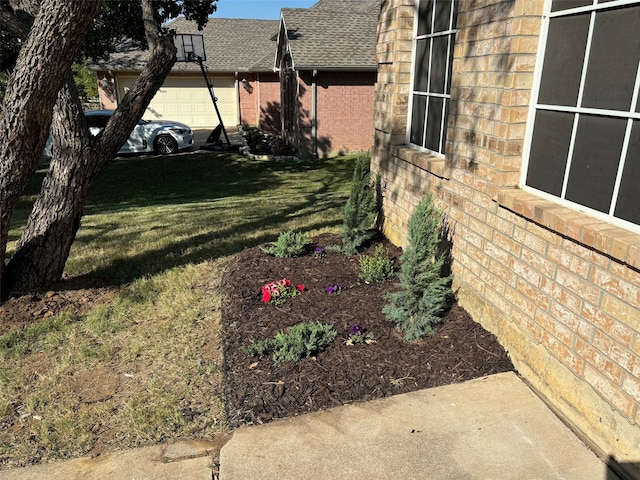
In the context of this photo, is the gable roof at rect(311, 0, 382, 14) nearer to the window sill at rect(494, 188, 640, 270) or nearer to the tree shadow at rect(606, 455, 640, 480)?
the window sill at rect(494, 188, 640, 270)

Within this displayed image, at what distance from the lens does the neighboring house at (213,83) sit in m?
24.0

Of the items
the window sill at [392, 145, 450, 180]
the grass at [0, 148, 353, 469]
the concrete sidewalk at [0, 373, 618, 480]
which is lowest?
the grass at [0, 148, 353, 469]

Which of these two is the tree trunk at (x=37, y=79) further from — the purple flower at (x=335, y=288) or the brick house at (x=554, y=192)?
the brick house at (x=554, y=192)

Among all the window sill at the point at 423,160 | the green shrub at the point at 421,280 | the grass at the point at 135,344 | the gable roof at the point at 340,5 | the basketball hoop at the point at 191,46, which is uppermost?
the gable roof at the point at 340,5

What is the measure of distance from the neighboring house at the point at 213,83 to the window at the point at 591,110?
2132cm

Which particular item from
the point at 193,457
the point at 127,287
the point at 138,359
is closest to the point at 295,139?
the point at 127,287

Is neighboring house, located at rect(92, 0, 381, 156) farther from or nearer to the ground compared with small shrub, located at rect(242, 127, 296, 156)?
farther from the ground

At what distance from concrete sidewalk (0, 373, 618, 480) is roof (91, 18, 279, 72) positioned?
20.5m

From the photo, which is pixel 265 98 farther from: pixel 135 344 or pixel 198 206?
pixel 135 344

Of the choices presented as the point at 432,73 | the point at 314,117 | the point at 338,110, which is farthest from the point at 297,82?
the point at 432,73

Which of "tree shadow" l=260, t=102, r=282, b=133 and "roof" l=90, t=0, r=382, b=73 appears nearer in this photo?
"roof" l=90, t=0, r=382, b=73

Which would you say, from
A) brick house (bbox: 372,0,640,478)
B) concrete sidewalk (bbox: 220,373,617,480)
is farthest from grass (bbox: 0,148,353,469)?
brick house (bbox: 372,0,640,478)

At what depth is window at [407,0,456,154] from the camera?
455cm

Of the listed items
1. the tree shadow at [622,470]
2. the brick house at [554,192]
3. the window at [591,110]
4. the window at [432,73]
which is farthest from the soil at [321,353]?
the window at [432,73]
